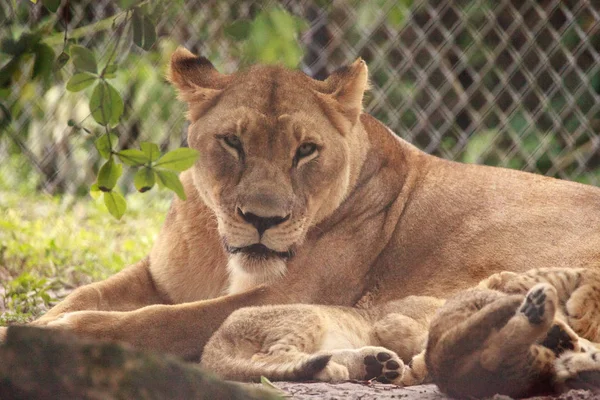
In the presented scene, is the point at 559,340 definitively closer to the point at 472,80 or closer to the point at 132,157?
the point at 132,157

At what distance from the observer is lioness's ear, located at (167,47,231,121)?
10.4ft

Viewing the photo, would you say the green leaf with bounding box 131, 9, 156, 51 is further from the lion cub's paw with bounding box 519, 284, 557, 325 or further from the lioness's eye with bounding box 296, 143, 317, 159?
the lioness's eye with bounding box 296, 143, 317, 159

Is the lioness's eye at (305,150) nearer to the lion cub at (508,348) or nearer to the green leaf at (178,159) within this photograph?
the lion cub at (508,348)

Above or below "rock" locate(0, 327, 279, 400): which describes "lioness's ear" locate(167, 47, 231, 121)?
above

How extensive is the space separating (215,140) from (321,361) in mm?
927

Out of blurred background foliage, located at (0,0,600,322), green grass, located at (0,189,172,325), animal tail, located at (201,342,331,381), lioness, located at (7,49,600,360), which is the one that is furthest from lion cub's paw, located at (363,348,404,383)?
blurred background foliage, located at (0,0,600,322)

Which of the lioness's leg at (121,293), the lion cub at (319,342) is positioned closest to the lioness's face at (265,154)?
the lion cub at (319,342)

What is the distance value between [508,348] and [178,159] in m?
0.77

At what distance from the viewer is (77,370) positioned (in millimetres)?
1351

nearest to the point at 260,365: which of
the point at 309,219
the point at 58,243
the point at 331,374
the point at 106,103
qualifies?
the point at 331,374

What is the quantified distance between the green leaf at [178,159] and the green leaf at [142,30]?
24 cm

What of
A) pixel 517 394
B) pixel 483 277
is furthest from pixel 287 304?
pixel 517 394

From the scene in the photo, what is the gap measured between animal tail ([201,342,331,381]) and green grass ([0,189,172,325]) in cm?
97

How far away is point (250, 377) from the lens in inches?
97.3
